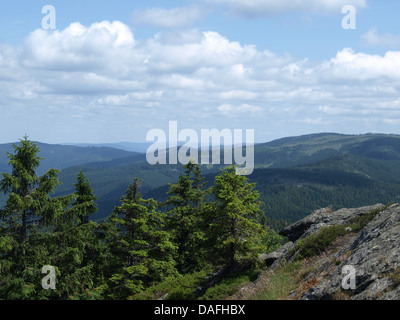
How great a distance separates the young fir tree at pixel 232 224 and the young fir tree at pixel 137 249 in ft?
21.8

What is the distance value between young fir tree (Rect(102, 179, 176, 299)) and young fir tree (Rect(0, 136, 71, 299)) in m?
6.85

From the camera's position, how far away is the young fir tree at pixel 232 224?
829 inches

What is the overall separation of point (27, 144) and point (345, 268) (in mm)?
19464

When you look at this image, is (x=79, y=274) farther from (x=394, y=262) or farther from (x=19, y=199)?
(x=394, y=262)

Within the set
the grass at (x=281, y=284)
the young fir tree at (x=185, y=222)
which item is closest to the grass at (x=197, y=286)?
the grass at (x=281, y=284)

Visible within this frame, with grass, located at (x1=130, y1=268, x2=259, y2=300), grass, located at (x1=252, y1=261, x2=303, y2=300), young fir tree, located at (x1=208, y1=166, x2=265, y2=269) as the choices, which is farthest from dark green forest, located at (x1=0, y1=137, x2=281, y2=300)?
grass, located at (x1=252, y1=261, x2=303, y2=300)

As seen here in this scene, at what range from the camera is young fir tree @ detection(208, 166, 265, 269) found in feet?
69.1

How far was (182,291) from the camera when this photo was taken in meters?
22.2

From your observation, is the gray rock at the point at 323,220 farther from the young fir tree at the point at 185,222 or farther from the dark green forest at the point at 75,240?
the young fir tree at the point at 185,222

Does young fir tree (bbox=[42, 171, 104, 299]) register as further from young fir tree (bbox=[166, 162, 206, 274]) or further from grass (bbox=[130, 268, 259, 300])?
young fir tree (bbox=[166, 162, 206, 274])

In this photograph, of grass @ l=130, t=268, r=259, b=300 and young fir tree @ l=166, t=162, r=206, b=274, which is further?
young fir tree @ l=166, t=162, r=206, b=274

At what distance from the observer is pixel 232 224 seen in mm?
21641

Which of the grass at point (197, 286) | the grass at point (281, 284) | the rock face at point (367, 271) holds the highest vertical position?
the rock face at point (367, 271)

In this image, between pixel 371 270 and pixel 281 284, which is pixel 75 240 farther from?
pixel 371 270
